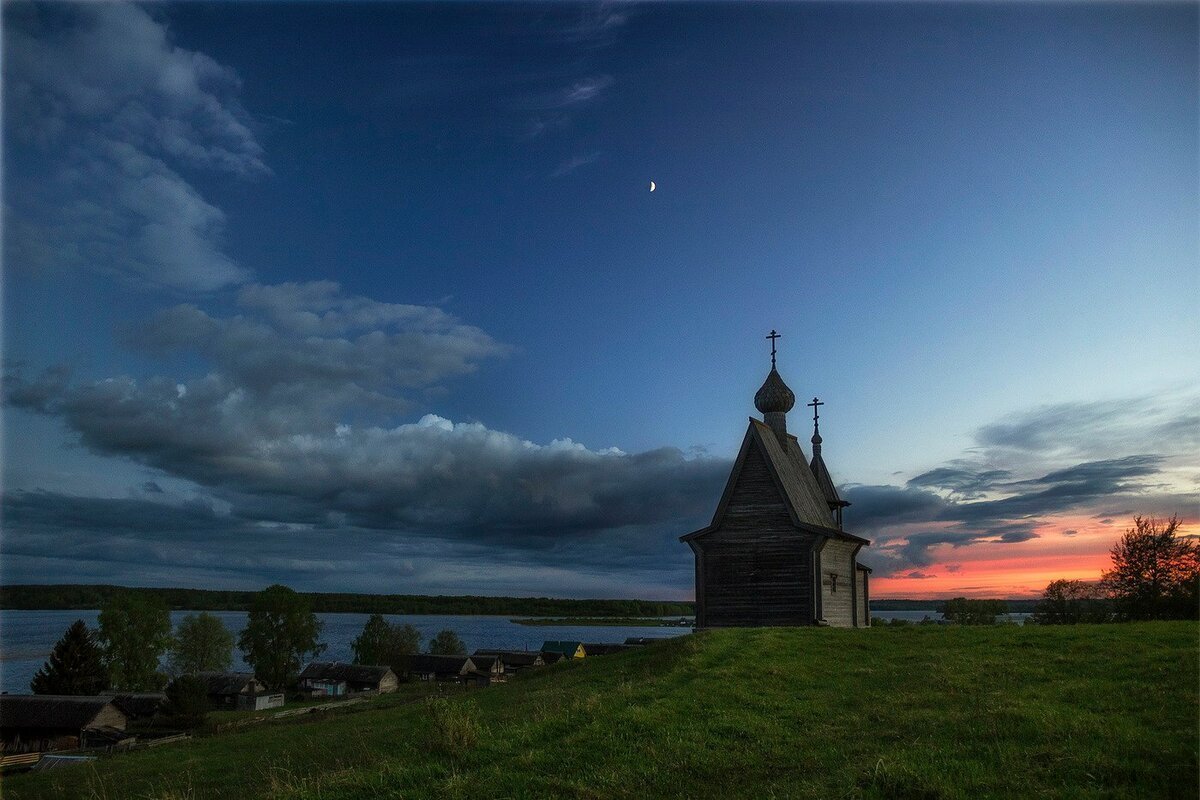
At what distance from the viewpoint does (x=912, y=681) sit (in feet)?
53.5

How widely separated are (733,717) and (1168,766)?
258 inches

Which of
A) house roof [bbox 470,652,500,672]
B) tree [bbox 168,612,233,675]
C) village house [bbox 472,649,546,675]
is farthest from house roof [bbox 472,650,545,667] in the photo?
tree [bbox 168,612,233,675]

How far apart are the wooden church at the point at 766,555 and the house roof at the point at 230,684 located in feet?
186

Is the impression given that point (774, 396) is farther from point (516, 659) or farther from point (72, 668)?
point (516, 659)

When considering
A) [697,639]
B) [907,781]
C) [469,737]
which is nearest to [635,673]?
[697,639]

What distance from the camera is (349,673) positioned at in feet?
251

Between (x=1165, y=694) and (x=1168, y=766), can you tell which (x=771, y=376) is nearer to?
(x=1165, y=694)

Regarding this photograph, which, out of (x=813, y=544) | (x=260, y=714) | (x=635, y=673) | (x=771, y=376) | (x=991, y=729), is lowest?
(x=260, y=714)

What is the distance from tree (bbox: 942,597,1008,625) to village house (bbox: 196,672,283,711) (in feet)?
218

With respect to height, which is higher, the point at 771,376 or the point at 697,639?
the point at 771,376

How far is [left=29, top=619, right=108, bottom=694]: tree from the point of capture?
2434 inches

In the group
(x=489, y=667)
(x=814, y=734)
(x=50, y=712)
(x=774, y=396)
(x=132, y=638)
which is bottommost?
(x=489, y=667)

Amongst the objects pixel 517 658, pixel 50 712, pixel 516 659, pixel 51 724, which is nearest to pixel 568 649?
pixel 517 658

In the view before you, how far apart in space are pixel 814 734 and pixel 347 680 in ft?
244
